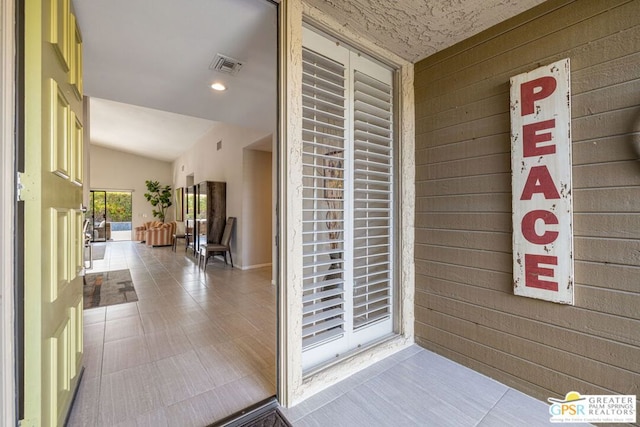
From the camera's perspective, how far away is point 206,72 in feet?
7.88

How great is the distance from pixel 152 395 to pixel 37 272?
115 cm

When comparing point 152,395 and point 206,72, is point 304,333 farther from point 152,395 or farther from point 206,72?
point 206,72

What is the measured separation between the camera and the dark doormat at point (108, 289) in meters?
3.45

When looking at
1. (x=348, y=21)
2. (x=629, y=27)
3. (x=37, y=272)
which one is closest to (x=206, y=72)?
(x=348, y=21)

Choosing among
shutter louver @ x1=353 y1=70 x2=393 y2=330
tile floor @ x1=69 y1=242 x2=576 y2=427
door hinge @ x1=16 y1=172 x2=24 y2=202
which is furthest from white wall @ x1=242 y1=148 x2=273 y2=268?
door hinge @ x1=16 y1=172 x2=24 y2=202

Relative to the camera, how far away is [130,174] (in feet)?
34.0

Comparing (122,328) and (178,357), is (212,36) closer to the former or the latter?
(178,357)

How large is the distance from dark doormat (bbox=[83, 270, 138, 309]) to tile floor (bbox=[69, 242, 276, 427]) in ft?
0.69

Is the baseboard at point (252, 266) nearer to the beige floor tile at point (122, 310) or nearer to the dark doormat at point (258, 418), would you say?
the beige floor tile at point (122, 310)

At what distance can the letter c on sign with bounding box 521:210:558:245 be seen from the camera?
154 centimetres

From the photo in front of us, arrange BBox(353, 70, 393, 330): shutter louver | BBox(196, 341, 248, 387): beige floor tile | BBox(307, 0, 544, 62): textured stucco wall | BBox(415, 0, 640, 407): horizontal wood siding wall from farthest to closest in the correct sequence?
BBox(353, 70, 393, 330): shutter louver < BBox(196, 341, 248, 387): beige floor tile < BBox(307, 0, 544, 62): textured stucco wall < BBox(415, 0, 640, 407): horizontal wood siding wall

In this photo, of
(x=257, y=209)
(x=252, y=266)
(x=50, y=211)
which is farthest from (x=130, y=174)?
(x=50, y=211)

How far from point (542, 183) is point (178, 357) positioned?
2821mm

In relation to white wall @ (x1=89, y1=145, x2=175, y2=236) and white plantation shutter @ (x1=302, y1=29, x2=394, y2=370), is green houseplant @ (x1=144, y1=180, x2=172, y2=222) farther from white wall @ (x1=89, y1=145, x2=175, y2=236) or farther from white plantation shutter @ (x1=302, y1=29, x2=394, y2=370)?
white plantation shutter @ (x1=302, y1=29, x2=394, y2=370)
